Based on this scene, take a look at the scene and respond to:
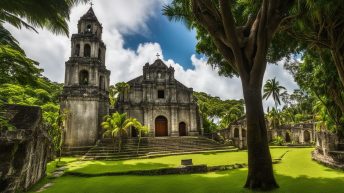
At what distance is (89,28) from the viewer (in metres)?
24.8

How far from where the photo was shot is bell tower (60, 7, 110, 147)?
21.0 m

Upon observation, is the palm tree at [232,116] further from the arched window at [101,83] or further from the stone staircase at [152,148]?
the arched window at [101,83]

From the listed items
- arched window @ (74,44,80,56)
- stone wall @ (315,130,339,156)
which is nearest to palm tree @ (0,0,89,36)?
stone wall @ (315,130,339,156)

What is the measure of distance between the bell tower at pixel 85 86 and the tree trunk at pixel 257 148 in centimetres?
1750

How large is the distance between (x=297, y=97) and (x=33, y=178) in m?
49.6

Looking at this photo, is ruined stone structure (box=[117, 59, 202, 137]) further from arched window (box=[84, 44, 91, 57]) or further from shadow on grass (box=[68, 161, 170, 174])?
shadow on grass (box=[68, 161, 170, 174])

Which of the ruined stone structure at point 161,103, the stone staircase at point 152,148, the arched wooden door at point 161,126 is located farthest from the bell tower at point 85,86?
the arched wooden door at point 161,126

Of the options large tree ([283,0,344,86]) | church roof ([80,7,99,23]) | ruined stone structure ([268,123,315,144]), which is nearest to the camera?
large tree ([283,0,344,86])

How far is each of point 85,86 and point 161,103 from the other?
28.8 ft

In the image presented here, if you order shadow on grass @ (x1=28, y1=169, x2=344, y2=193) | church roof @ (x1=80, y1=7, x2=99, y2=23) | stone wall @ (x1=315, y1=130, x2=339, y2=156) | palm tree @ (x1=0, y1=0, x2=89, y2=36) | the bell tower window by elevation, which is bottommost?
shadow on grass @ (x1=28, y1=169, x2=344, y2=193)

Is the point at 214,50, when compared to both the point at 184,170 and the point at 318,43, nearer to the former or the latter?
the point at 318,43

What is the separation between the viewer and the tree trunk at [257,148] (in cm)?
627

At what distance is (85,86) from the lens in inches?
866

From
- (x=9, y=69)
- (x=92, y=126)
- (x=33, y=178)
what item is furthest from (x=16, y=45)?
(x=92, y=126)
